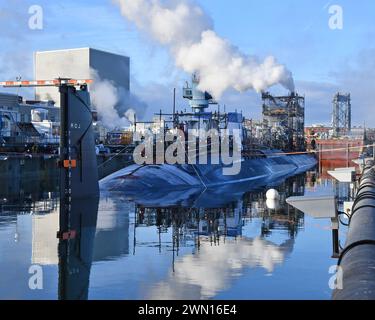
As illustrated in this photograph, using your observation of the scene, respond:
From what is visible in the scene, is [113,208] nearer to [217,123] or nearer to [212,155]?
[212,155]

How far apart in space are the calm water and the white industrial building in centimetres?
7065

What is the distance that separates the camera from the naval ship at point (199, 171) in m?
27.7

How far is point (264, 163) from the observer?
4616 cm

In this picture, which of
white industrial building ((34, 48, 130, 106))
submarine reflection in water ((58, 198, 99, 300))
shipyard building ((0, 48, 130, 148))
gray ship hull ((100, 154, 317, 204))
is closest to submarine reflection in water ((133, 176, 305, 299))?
submarine reflection in water ((58, 198, 99, 300))

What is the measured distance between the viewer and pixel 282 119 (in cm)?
6775

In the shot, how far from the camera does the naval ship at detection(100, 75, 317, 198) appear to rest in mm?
27719

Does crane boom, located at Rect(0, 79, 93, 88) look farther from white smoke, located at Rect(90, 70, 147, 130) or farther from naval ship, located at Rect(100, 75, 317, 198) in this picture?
white smoke, located at Rect(90, 70, 147, 130)

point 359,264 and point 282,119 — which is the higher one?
point 282,119

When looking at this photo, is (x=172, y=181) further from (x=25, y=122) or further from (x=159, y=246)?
(x=25, y=122)

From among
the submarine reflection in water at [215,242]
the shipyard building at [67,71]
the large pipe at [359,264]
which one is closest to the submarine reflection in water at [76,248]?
the submarine reflection in water at [215,242]

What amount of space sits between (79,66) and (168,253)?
81.5 metres

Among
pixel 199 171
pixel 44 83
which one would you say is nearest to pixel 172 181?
pixel 199 171

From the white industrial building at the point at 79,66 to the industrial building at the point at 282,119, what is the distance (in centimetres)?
3300
